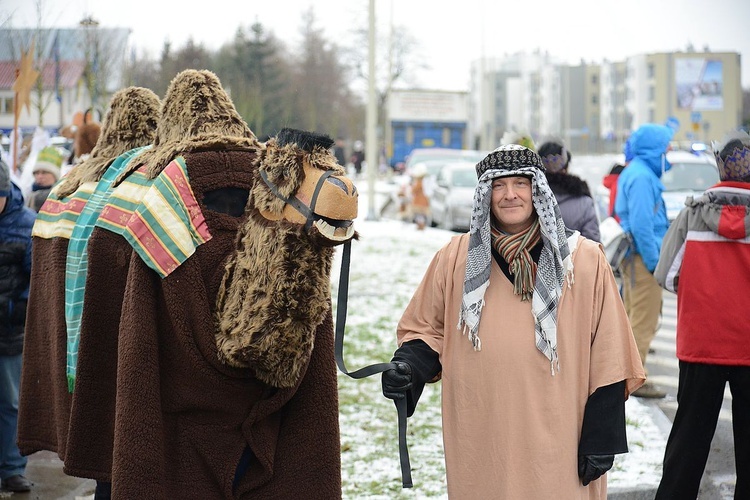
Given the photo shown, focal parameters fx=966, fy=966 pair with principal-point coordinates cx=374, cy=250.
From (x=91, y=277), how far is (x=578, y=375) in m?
1.91

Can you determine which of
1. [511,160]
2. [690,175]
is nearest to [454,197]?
[690,175]

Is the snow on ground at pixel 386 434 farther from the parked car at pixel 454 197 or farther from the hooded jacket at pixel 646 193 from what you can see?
the parked car at pixel 454 197

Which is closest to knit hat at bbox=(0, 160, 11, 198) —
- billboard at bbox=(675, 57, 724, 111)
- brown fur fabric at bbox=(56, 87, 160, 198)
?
brown fur fabric at bbox=(56, 87, 160, 198)

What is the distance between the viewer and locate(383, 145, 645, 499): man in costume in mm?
3498

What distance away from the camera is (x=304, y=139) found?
3.32 meters

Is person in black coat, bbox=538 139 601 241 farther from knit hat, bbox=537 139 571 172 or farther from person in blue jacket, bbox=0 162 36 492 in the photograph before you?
person in blue jacket, bbox=0 162 36 492

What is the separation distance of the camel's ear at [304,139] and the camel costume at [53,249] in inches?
52.7

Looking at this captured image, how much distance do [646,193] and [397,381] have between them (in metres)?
4.62

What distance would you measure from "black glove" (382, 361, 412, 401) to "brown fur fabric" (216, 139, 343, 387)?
35 cm

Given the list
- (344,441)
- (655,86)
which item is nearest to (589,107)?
(655,86)

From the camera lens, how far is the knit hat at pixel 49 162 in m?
8.41

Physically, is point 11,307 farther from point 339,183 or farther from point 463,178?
point 463,178

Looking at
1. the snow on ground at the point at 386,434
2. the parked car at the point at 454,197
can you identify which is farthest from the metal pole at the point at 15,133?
the parked car at the point at 454,197

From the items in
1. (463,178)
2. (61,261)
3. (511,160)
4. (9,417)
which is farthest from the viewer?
(463,178)
